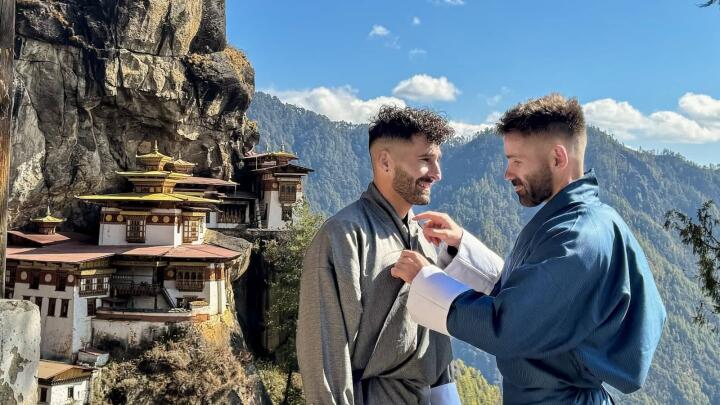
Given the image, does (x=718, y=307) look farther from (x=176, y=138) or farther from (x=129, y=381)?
(x=176, y=138)

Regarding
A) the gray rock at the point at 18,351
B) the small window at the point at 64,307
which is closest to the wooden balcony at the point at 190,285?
the small window at the point at 64,307

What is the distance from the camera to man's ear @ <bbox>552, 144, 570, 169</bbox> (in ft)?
9.62

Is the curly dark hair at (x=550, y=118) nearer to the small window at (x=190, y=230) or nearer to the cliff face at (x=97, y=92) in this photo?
the small window at (x=190, y=230)

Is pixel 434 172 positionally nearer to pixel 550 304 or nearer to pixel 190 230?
pixel 550 304

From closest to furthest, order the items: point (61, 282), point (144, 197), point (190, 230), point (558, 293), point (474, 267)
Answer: point (558, 293), point (474, 267), point (61, 282), point (144, 197), point (190, 230)

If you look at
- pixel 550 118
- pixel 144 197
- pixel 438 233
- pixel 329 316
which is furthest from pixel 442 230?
pixel 144 197

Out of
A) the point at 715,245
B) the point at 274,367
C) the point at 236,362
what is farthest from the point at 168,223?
the point at 715,245

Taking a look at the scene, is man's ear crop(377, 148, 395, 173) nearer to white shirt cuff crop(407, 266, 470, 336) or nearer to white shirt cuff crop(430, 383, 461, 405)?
white shirt cuff crop(407, 266, 470, 336)

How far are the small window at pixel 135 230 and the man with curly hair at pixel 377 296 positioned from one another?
20.8 m

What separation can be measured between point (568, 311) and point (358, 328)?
128 centimetres

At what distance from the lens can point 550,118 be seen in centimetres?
294

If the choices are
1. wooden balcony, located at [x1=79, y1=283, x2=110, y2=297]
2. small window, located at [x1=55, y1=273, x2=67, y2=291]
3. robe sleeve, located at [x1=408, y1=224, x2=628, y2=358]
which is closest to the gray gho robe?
robe sleeve, located at [x1=408, y1=224, x2=628, y2=358]

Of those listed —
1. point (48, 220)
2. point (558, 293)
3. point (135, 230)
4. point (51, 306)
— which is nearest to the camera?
point (558, 293)

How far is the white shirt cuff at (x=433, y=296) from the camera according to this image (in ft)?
9.00
